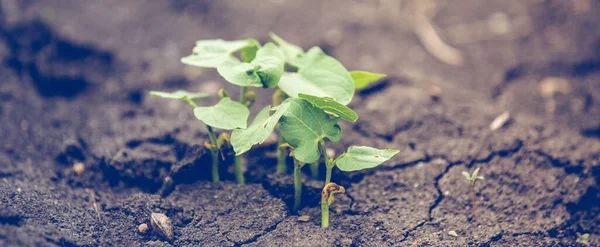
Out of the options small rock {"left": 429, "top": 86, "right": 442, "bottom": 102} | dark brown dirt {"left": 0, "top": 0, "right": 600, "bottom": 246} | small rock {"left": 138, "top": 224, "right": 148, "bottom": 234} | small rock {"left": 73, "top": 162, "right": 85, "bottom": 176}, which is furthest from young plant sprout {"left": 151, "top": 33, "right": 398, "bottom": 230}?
small rock {"left": 429, "top": 86, "right": 442, "bottom": 102}

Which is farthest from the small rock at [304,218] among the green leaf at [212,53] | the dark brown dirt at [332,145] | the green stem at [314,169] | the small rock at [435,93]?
the small rock at [435,93]

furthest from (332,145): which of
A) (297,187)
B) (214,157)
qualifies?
(214,157)

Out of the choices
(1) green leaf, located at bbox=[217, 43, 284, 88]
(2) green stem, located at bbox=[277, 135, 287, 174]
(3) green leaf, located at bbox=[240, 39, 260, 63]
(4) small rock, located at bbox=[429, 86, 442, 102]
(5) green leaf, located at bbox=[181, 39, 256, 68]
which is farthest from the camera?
(4) small rock, located at bbox=[429, 86, 442, 102]

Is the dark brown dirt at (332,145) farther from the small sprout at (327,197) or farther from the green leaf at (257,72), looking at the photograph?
the green leaf at (257,72)

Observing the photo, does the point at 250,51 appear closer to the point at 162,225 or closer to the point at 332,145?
the point at 332,145

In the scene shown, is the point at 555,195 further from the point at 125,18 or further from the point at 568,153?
the point at 125,18

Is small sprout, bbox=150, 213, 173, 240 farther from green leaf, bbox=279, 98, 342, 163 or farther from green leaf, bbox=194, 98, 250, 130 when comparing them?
green leaf, bbox=279, 98, 342, 163

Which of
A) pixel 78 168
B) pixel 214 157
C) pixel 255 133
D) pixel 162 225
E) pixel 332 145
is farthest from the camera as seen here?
pixel 332 145

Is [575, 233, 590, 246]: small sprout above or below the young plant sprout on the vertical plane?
below
